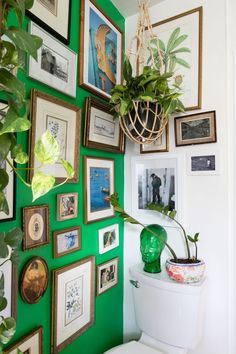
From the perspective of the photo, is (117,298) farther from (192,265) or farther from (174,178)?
(174,178)

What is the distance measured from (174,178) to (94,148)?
47 cm

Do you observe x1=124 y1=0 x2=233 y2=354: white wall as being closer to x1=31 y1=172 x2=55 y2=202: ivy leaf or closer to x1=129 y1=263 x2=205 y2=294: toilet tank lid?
x1=129 y1=263 x2=205 y2=294: toilet tank lid

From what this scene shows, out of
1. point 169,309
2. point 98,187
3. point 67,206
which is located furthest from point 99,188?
point 169,309

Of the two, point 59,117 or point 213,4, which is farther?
point 213,4

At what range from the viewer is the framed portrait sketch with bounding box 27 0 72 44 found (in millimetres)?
900

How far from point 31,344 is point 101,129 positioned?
972mm

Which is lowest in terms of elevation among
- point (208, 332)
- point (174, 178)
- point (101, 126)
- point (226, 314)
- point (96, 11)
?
point (208, 332)

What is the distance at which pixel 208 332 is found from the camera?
4.02 feet

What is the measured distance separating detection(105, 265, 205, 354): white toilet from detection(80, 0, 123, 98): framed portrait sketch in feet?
3.35

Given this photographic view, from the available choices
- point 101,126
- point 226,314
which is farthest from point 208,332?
point 101,126

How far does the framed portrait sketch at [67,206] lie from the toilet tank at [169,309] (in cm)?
51

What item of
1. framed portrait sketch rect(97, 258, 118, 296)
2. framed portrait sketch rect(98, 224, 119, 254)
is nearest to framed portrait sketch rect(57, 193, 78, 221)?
framed portrait sketch rect(98, 224, 119, 254)

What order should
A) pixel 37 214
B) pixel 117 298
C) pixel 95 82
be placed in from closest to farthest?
pixel 37 214 → pixel 95 82 → pixel 117 298

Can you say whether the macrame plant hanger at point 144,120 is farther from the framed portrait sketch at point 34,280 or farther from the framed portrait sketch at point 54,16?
the framed portrait sketch at point 34,280
